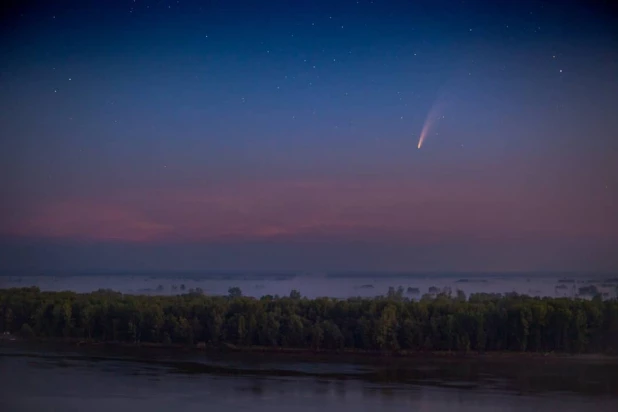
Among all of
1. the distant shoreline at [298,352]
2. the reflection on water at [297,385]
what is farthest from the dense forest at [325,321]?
the reflection on water at [297,385]

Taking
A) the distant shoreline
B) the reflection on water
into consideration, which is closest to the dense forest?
the distant shoreline

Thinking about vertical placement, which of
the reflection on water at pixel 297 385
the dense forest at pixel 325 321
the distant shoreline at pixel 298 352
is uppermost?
the dense forest at pixel 325 321

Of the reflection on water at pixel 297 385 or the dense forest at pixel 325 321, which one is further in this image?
the dense forest at pixel 325 321

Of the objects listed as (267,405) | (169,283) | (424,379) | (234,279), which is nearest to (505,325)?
(424,379)

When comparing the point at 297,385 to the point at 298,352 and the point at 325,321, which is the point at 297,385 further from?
the point at 325,321

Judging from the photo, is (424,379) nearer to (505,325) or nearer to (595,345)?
(505,325)

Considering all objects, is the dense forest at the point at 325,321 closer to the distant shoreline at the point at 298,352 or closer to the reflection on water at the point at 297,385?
the distant shoreline at the point at 298,352

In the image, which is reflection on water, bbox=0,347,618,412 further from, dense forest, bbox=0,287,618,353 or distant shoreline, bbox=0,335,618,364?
dense forest, bbox=0,287,618,353

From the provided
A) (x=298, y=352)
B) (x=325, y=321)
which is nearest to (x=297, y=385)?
(x=298, y=352)
